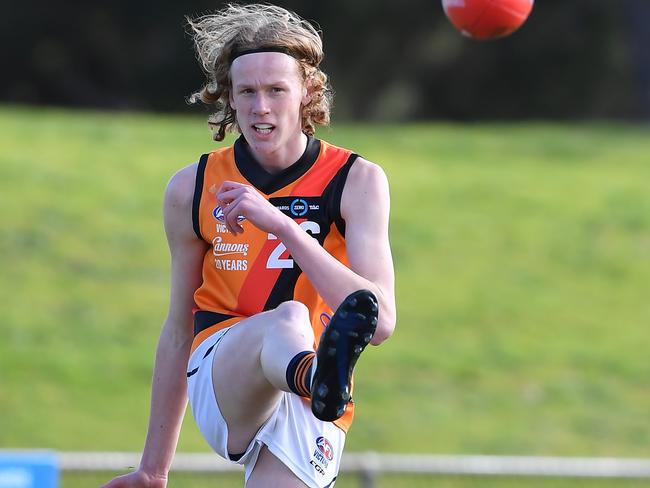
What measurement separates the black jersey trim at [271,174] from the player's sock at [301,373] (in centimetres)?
Result: 66

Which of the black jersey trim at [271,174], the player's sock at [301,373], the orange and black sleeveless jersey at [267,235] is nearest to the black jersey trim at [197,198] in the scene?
the orange and black sleeveless jersey at [267,235]

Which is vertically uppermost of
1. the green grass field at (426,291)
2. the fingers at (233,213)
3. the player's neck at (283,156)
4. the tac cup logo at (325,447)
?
the player's neck at (283,156)

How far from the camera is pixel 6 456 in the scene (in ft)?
24.9

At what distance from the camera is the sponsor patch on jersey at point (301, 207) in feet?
13.6

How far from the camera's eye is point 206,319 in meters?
4.31

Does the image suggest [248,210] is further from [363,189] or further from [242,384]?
[242,384]

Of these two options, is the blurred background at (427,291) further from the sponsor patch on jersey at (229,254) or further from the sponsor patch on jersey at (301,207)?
the sponsor patch on jersey at (301,207)

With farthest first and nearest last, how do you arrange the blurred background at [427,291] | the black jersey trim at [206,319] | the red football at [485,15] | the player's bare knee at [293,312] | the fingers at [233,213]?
the blurred background at [427,291], the red football at [485,15], the black jersey trim at [206,319], the player's bare knee at [293,312], the fingers at [233,213]

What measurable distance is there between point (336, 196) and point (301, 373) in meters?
0.66

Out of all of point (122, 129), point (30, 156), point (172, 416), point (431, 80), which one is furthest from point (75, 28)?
point (172, 416)

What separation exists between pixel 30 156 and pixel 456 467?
10.2 metres

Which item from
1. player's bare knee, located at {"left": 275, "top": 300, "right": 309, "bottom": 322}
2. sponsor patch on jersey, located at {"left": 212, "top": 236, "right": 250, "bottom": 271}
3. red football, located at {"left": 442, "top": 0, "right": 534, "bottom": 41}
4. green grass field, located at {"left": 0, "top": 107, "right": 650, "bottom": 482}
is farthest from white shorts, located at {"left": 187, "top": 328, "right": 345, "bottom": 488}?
green grass field, located at {"left": 0, "top": 107, "right": 650, "bottom": 482}

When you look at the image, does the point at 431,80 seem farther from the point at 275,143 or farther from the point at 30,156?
the point at 275,143

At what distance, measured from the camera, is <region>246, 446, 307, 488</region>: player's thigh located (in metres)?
4.07
